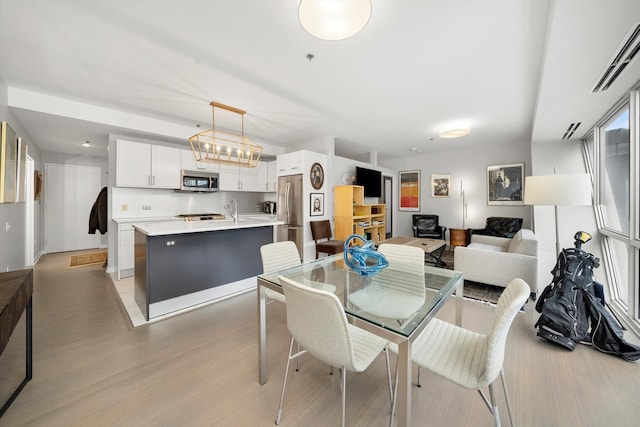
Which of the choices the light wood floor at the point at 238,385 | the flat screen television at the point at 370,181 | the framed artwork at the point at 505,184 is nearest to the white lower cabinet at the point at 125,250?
the light wood floor at the point at 238,385

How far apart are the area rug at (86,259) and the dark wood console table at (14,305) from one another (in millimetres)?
3949

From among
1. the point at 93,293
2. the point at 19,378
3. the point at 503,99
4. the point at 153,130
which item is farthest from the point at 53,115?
the point at 503,99

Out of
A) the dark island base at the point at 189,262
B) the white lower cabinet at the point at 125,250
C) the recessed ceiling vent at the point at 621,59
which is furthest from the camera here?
the white lower cabinet at the point at 125,250

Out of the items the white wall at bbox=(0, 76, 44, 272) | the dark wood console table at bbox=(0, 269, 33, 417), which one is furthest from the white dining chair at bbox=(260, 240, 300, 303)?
the white wall at bbox=(0, 76, 44, 272)

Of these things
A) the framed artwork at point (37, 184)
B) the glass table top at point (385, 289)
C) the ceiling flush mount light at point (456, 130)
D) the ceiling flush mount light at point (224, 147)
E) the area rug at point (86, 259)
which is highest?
the ceiling flush mount light at point (456, 130)

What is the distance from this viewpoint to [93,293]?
3275 mm

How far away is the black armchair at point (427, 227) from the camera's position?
6320mm

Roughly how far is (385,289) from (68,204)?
25.7ft

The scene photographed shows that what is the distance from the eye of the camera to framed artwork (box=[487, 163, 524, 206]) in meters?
5.64

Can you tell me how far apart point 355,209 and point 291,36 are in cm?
401

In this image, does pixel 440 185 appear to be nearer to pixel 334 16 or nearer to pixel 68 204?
pixel 334 16

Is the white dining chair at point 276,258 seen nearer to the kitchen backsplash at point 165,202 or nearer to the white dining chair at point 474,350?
the white dining chair at point 474,350

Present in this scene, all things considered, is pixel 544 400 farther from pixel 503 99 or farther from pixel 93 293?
pixel 93 293

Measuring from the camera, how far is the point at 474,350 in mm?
1287
